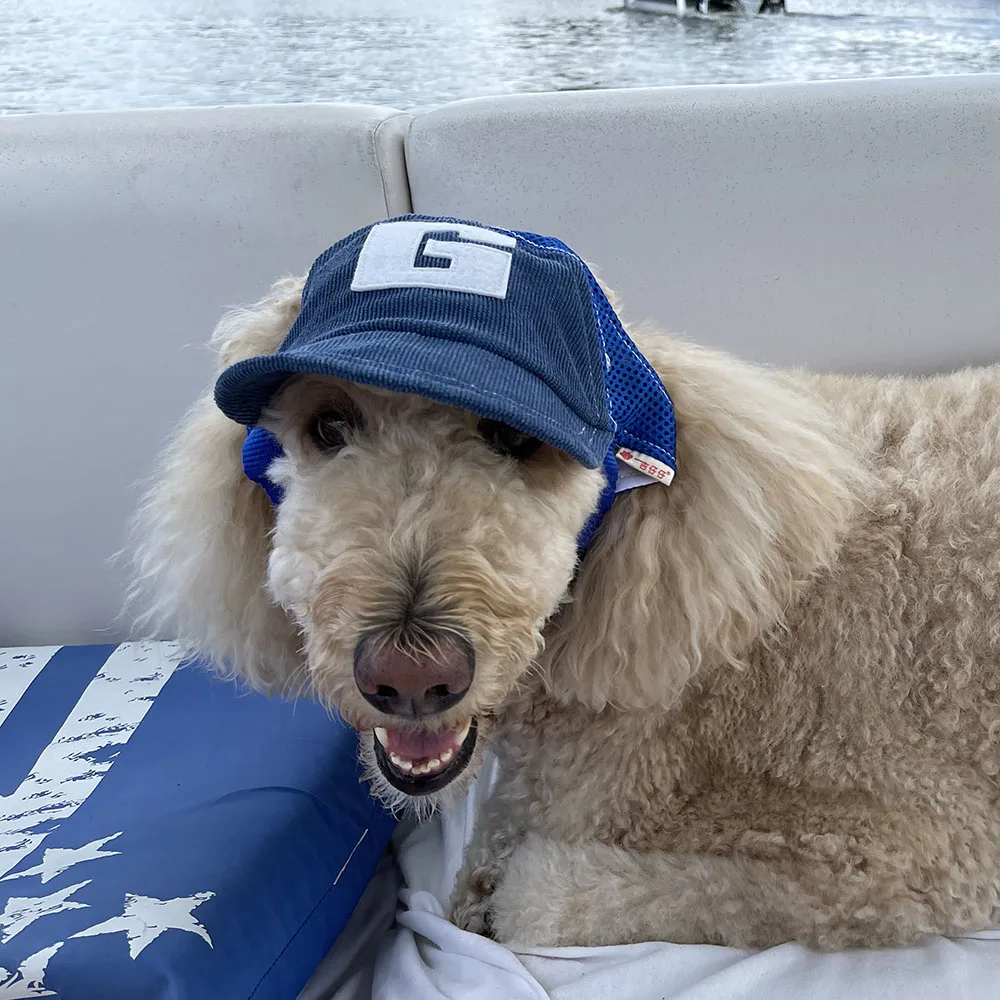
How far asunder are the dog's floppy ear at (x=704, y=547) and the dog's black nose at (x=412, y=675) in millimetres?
232

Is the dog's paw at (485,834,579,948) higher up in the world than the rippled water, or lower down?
lower down

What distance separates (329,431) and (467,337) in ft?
0.60

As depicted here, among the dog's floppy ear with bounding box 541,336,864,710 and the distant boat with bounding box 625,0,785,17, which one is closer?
the dog's floppy ear with bounding box 541,336,864,710

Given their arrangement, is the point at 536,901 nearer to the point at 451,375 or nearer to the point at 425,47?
the point at 451,375

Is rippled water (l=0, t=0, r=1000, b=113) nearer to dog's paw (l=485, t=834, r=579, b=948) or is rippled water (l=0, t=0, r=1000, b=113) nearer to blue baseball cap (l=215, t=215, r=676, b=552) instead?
blue baseball cap (l=215, t=215, r=676, b=552)

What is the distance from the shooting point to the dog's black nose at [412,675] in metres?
0.56

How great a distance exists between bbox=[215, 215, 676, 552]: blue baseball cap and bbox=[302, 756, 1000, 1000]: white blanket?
19.4 inches

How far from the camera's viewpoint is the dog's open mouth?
0.69 meters

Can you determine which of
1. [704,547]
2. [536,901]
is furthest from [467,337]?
[536,901]

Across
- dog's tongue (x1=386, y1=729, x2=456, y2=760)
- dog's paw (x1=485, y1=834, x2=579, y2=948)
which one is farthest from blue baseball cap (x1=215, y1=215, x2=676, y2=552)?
dog's paw (x1=485, y1=834, x2=579, y2=948)

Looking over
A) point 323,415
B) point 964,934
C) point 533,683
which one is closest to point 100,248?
point 323,415

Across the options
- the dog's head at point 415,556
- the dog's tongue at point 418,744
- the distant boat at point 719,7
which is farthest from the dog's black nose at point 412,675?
the distant boat at point 719,7

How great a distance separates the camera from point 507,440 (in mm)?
683

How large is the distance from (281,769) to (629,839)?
1.38 ft
